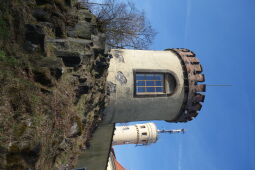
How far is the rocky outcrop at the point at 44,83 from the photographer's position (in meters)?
5.18

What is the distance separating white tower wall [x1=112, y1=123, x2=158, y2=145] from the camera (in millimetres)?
36656

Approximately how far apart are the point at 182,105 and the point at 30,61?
27.2 feet

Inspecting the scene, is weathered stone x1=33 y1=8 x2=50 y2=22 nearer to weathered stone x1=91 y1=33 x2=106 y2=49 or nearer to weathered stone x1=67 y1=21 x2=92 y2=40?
weathered stone x1=67 y1=21 x2=92 y2=40

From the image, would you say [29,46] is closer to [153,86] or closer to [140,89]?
[140,89]

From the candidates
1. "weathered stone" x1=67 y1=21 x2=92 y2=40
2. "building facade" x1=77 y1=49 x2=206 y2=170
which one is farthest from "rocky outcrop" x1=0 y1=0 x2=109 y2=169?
"building facade" x1=77 y1=49 x2=206 y2=170

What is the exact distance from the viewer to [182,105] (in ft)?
41.9

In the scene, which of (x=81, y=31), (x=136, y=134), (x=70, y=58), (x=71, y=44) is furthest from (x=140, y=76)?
(x=136, y=134)

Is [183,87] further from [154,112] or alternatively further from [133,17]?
[133,17]

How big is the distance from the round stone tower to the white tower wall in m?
24.0

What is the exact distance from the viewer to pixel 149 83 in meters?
12.2

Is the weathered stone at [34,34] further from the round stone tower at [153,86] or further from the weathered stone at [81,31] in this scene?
the round stone tower at [153,86]

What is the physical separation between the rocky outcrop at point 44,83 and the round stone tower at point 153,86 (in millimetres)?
1925

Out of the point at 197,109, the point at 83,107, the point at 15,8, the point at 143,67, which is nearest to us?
the point at 15,8

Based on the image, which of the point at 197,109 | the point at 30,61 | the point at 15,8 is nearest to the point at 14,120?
the point at 30,61
